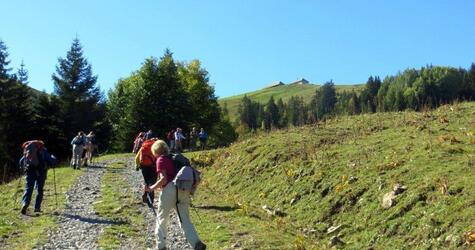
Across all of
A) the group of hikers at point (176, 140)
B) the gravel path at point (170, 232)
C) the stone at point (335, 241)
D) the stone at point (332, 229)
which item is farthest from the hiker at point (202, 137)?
the stone at point (335, 241)

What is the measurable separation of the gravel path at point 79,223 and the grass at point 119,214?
10.1 inches

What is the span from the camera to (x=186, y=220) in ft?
34.4

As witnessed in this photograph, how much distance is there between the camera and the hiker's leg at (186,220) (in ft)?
34.1

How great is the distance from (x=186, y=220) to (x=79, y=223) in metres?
5.55

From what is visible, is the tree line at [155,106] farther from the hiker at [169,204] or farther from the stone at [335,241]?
the hiker at [169,204]

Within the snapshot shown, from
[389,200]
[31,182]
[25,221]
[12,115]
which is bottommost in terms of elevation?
[25,221]

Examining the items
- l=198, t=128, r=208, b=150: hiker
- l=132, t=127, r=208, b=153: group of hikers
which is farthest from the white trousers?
l=198, t=128, r=208, b=150: hiker

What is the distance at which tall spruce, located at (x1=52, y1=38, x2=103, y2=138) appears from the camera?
6200 centimetres

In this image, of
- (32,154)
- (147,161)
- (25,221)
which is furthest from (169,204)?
(32,154)

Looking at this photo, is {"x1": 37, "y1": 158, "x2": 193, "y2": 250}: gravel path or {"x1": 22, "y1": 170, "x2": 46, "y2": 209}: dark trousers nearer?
{"x1": 37, "y1": 158, "x2": 193, "y2": 250}: gravel path

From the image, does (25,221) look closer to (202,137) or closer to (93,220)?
(93,220)

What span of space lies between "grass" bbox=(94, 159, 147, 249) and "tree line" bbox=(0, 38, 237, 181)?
35.3 meters

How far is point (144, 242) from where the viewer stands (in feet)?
41.1

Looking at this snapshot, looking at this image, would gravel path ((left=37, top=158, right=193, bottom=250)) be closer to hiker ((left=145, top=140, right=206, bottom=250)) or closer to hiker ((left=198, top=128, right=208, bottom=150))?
hiker ((left=145, top=140, right=206, bottom=250))
